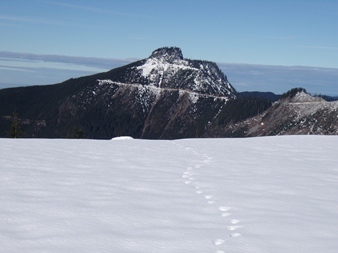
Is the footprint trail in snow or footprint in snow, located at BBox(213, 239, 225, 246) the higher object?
the footprint trail in snow

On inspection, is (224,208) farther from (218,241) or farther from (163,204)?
(218,241)

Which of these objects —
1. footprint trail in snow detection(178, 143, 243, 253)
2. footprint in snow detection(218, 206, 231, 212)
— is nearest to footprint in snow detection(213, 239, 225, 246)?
footprint trail in snow detection(178, 143, 243, 253)

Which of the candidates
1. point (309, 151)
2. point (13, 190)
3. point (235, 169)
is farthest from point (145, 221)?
point (309, 151)

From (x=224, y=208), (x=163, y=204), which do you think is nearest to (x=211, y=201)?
(x=224, y=208)

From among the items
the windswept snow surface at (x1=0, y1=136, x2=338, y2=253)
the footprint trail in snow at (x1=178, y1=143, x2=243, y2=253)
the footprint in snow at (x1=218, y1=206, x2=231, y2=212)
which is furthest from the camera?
the footprint in snow at (x1=218, y1=206, x2=231, y2=212)

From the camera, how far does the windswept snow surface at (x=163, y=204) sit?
22.7 feet

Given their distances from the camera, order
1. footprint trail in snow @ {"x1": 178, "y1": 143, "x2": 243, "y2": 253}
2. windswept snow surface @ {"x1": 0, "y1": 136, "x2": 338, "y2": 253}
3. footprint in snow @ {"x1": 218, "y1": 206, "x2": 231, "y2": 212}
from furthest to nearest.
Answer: footprint in snow @ {"x1": 218, "y1": 206, "x2": 231, "y2": 212} → footprint trail in snow @ {"x1": 178, "y1": 143, "x2": 243, "y2": 253} → windswept snow surface @ {"x1": 0, "y1": 136, "x2": 338, "y2": 253}

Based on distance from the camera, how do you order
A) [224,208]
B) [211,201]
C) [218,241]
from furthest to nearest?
[211,201] < [224,208] < [218,241]

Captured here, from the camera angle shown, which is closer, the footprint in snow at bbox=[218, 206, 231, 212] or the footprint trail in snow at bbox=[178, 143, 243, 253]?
the footprint trail in snow at bbox=[178, 143, 243, 253]

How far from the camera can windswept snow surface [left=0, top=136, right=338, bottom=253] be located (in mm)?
6934

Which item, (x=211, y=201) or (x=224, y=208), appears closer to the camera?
(x=224, y=208)

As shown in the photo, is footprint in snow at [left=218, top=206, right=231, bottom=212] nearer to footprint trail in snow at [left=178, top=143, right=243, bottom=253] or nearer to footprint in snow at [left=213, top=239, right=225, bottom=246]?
footprint trail in snow at [left=178, top=143, right=243, bottom=253]

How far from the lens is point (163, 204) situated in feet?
30.3

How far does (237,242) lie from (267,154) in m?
12.4
